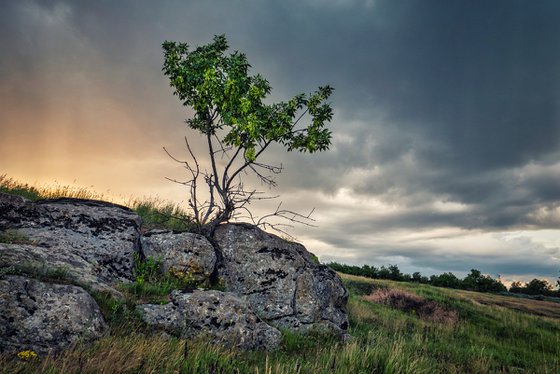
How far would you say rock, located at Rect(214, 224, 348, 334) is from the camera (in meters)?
11.5

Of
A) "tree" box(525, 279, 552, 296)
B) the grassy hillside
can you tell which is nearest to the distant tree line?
"tree" box(525, 279, 552, 296)

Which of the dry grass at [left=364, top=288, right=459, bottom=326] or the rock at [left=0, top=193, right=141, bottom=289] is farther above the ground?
the rock at [left=0, top=193, right=141, bottom=289]

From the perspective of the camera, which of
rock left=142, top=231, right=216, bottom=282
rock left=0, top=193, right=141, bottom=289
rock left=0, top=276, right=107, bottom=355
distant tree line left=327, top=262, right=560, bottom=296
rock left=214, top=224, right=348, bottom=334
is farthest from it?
distant tree line left=327, top=262, right=560, bottom=296

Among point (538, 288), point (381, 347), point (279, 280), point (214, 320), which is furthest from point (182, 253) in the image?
point (538, 288)

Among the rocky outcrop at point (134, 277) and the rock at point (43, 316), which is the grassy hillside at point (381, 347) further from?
the rocky outcrop at point (134, 277)

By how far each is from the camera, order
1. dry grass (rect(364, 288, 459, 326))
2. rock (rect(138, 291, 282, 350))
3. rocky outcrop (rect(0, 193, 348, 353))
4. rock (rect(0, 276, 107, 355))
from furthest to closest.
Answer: dry grass (rect(364, 288, 459, 326)) < rock (rect(138, 291, 282, 350)) < rocky outcrop (rect(0, 193, 348, 353)) < rock (rect(0, 276, 107, 355))

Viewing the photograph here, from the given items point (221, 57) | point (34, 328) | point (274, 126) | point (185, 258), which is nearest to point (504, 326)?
point (274, 126)

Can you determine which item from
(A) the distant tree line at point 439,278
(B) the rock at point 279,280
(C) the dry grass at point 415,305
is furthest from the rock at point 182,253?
(A) the distant tree line at point 439,278

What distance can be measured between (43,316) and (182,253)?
19.2ft

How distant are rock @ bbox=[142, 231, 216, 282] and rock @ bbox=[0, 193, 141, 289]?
20.0 inches

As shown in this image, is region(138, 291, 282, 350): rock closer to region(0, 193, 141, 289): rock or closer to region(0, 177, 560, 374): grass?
region(0, 177, 560, 374): grass

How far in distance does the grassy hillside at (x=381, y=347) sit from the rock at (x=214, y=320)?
440 millimetres

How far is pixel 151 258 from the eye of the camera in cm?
1094

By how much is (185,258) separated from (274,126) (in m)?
7.16
